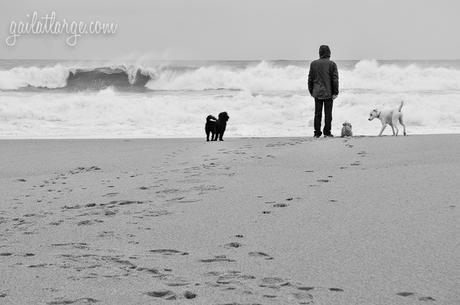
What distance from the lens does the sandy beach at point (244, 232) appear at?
2693 mm

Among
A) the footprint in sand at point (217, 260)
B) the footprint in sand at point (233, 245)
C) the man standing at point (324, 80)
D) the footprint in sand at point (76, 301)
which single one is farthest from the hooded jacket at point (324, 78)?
the footprint in sand at point (76, 301)

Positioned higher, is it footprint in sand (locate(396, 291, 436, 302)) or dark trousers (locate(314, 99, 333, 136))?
dark trousers (locate(314, 99, 333, 136))

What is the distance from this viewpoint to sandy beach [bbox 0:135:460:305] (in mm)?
2693

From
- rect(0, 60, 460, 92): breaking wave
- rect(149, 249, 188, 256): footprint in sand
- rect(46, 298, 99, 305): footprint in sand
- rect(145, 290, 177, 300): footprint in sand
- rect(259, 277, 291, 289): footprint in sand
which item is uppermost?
rect(0, 60, 460, 92): breaking wave

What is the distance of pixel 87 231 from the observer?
4.05m

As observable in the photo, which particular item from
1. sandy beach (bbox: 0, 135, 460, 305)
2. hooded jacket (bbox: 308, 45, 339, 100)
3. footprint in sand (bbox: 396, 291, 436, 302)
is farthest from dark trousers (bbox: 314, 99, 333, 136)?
footprint in sand (bbox: 396, 291, 436, 302)

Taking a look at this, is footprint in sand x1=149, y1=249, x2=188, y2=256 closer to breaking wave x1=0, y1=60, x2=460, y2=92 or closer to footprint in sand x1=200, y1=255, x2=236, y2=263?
footprint in sand x1=200, y1=255, x2=236, y2=263

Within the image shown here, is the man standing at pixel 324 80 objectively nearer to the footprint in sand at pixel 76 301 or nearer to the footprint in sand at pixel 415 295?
the footprint in sand at pixel 415 295

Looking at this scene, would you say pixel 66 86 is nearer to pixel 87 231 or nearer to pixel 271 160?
pixel 271 160

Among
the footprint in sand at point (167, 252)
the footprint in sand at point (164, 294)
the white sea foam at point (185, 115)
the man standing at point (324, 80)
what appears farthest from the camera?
the white sea foam at point (185, 115)

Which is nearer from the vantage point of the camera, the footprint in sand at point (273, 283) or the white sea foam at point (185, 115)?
the footprint in sand at point (273, 283)

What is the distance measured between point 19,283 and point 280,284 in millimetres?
1168

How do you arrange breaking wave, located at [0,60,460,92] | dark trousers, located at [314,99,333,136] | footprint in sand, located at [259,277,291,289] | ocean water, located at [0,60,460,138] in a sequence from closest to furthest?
footprint in sand, located at [259,277,291,289]
dark trousers, located at [314,99,333,136]
ocean water, located at [0,60,460,138]
breaking wave, located at [0,60,460,92]

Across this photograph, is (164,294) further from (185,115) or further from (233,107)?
(233,107)
